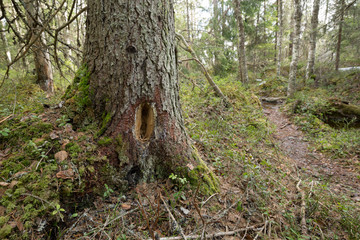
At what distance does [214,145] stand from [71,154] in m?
2.63

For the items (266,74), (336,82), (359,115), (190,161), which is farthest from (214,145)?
(266,74)

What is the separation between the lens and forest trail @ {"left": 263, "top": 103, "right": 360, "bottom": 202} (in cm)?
373

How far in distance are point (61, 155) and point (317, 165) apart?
5.82 m

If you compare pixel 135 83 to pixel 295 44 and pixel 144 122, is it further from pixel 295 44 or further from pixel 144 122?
pixel 295 44

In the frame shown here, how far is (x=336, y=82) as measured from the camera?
11211 millimetres

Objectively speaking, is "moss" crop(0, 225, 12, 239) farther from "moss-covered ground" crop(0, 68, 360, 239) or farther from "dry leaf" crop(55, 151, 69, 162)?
"dry leaf" crop(55, 151, 69, 162)

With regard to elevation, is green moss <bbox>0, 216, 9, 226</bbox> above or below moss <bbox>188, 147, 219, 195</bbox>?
above

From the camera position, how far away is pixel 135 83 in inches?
81.4

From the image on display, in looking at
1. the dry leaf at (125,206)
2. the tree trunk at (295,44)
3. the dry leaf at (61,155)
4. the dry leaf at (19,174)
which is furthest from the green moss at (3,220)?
the tree trunk at (295,44)

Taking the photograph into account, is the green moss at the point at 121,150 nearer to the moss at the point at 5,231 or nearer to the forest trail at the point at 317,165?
the moss at the point at 5,231

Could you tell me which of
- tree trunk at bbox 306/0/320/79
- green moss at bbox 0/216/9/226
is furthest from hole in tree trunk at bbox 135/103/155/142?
tree trunk at bbox 306/0/320/79

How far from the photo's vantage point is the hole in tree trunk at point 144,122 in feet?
7.06

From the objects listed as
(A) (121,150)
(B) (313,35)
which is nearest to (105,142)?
(A) (121,150)

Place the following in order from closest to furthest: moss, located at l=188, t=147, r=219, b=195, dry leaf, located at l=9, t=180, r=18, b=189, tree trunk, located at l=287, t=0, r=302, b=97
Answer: dry leaf, located at l=9, t=180, r=18, b=189 < moss, located at l=188, t=147, r=219, b=195 < tree trunk, located at l=287, t=0, r=302, b=97
